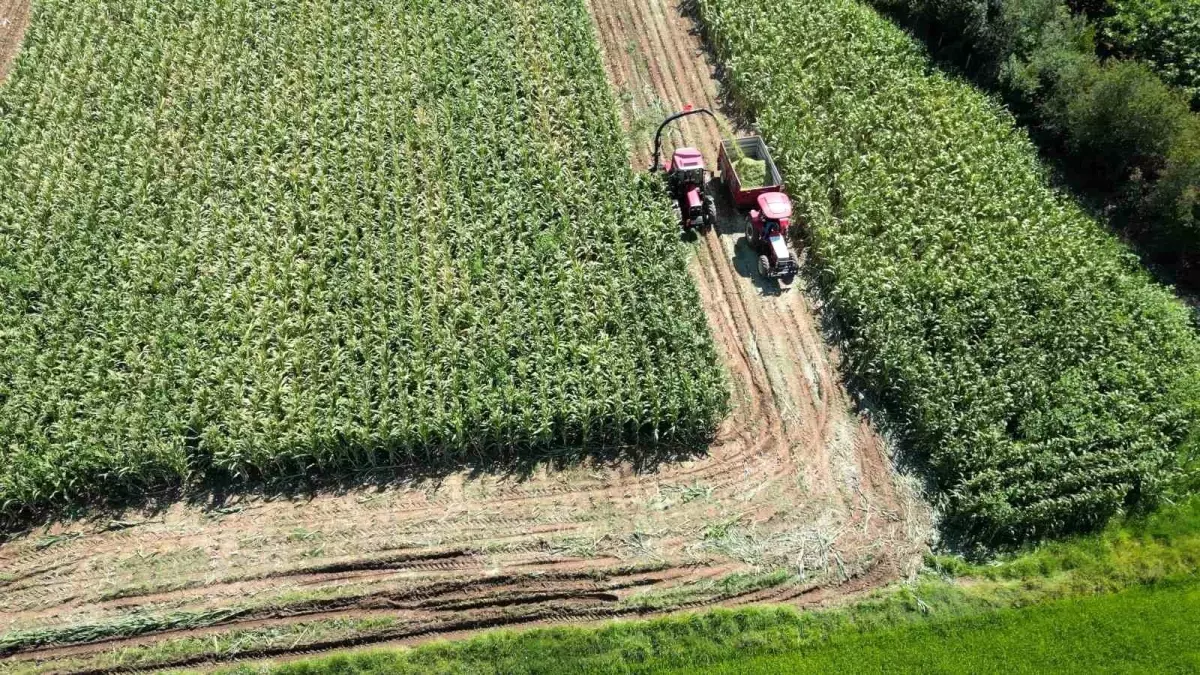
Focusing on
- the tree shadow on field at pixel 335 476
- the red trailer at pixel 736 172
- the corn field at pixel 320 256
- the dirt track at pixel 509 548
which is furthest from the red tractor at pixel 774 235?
the tree shadow on field at pixel 335 476

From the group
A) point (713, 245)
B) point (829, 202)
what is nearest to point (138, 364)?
point (713, 245)

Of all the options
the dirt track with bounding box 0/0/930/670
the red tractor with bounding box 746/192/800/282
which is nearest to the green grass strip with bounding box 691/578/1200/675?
the dirt track with bounding box 0/0/930/670

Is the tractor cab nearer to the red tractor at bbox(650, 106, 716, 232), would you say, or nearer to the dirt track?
the red tractor at bbox(650, 106, 716, 232)

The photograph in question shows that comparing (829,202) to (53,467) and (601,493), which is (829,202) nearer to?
(601,493)

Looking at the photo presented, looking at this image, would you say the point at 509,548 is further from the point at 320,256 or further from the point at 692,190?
the point at 692,190

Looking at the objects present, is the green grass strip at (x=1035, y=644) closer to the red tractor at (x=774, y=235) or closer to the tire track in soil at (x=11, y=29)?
the red tractor at (x=774, y=235)

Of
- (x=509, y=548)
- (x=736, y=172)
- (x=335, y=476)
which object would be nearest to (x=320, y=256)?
(x=335, y=476)
